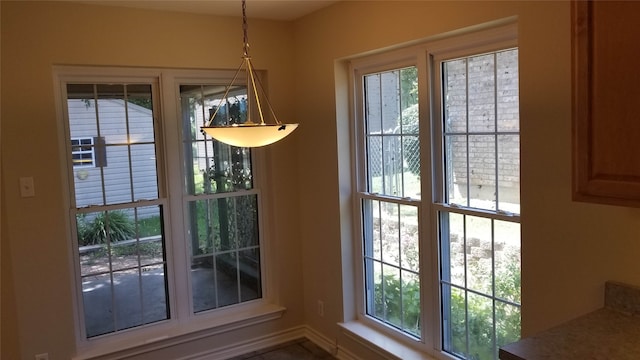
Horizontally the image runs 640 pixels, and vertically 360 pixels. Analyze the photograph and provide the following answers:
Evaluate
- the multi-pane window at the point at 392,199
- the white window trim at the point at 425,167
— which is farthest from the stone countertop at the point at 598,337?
the multi-pane window at the point at 392,199

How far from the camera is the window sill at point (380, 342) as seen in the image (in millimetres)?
3141

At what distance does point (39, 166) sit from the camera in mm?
3131

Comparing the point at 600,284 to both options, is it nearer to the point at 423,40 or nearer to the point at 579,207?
the point at 579,207

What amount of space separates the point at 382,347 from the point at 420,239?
72 centimetres

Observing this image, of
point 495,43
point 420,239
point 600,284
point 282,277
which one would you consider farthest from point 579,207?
point 282,277

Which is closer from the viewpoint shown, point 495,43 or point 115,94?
point 495,43

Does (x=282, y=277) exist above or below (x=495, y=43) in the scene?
below

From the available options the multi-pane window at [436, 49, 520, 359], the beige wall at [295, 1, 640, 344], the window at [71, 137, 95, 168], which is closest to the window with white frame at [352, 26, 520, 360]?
the multi-pane window at [436, 49, 520, 359]

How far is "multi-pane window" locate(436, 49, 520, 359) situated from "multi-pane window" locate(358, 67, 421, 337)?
236 millimetres

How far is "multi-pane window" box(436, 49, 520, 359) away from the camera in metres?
2.53

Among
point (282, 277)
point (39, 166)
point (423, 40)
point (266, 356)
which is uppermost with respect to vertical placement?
point (423, 40)

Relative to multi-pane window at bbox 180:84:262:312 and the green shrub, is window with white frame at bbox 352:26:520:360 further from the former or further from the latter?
multi-pane window at bbox 180:84:262:312

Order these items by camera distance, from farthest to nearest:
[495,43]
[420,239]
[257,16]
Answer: [257,16] → [420,239] → [495,43]

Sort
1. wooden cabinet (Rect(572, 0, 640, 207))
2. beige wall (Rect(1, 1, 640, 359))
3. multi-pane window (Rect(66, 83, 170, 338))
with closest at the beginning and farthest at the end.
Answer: wooden cabinet (Rect(572, 0, 640, 207)), beige wall (Rect(1, 1, 640, 359)), multi-pane window (Rect(66, 83, 170, 338))
